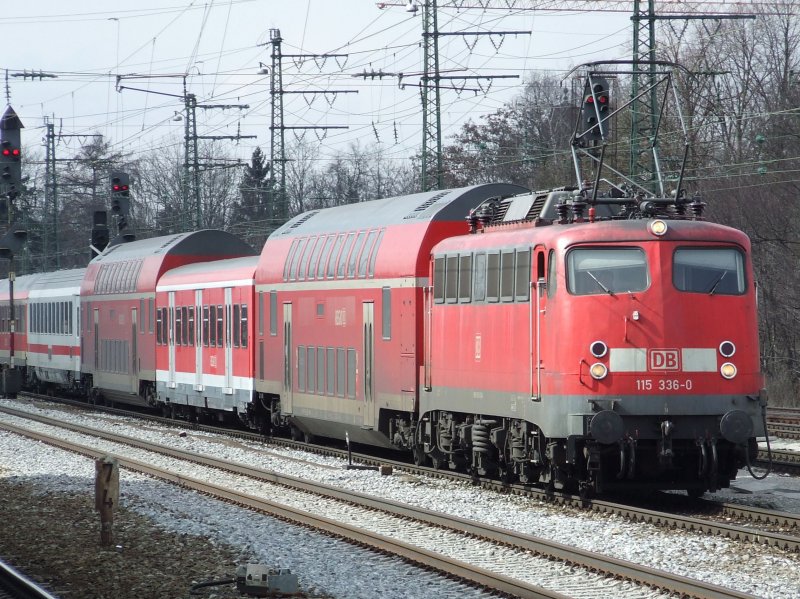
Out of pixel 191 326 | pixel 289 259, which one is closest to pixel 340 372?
pixel 289 259

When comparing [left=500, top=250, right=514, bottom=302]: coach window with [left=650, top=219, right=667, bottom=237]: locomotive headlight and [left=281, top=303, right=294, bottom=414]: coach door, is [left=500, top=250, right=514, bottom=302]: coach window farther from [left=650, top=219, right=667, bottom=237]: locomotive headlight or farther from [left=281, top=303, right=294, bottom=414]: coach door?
[left=281, top=303, right=294, bottom=414]: coach door

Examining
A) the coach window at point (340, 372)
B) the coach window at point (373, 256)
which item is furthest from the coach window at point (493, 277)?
the coach window at point (340, 372)

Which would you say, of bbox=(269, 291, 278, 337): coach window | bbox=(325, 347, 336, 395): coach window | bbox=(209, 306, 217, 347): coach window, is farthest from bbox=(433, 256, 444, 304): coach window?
bbox=(209, 306, 217, 347): coach window

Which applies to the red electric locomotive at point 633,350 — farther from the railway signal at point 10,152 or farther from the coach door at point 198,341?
the railway signal at point 10,152

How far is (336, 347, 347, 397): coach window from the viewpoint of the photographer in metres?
22.7

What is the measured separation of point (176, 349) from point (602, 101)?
13123 mm

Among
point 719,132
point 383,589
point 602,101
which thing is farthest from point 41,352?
point 383,589

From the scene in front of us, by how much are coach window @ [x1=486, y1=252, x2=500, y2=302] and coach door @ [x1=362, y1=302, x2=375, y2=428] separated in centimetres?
438

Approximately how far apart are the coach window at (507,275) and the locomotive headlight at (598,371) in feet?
6.13

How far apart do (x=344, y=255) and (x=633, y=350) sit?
8490mm

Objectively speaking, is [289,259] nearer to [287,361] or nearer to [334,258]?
[287,361]

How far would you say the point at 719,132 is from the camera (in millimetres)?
47156

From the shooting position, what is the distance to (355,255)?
22.4 metres

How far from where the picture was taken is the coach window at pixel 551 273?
51.4ft
